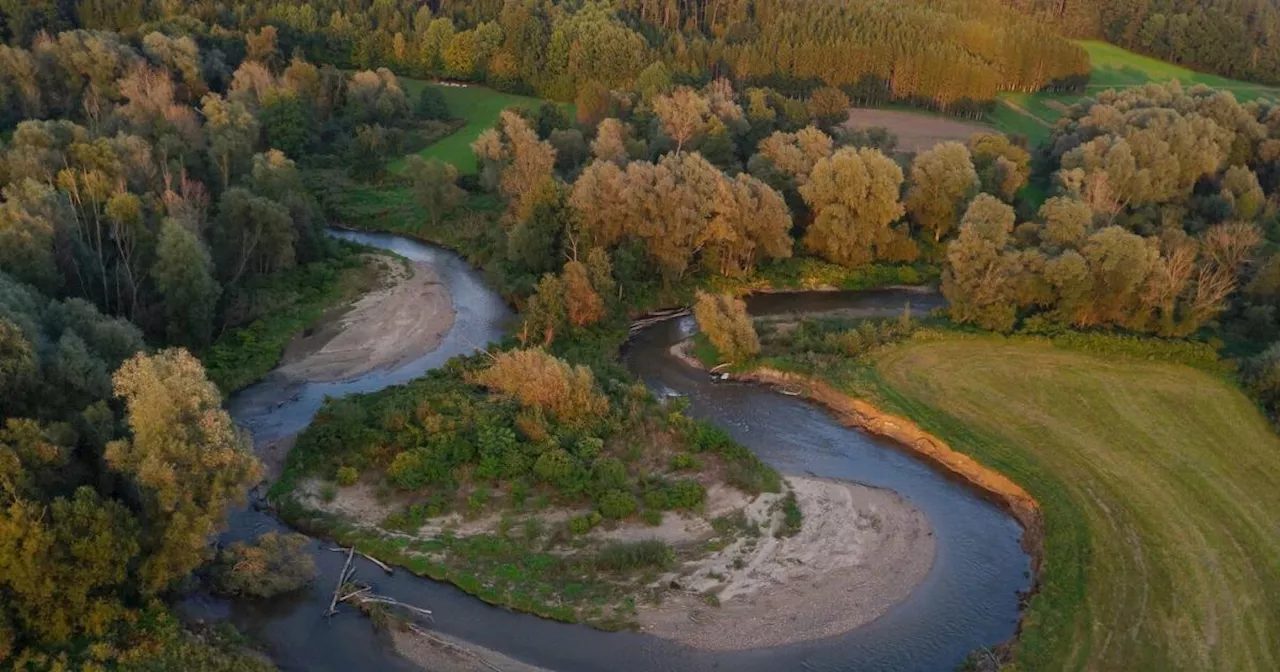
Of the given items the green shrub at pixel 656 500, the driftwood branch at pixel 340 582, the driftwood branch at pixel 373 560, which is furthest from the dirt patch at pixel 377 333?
the green shrub at pixel 656 500

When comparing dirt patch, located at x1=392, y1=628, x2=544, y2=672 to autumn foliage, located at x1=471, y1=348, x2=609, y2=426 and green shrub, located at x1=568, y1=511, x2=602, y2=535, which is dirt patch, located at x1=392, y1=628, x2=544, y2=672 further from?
autumn foliage, located at x1=471, y1=348, x2=609, y2=426

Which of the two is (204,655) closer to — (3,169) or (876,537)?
(876,537)

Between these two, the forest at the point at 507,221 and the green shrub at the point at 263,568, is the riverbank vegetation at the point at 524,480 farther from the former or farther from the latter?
the green shrub at the point at 263,568

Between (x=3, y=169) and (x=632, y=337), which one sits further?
(x=632, y=337)

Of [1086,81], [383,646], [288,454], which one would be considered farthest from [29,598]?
[1086,81]

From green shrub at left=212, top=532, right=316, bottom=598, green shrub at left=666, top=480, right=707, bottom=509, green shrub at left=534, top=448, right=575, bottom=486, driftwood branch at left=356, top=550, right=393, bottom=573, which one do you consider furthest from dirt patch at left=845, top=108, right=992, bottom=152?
green shrub at left=212, top=532, right=316, bottom=598

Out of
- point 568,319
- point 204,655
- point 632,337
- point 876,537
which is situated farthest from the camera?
point 632,337
